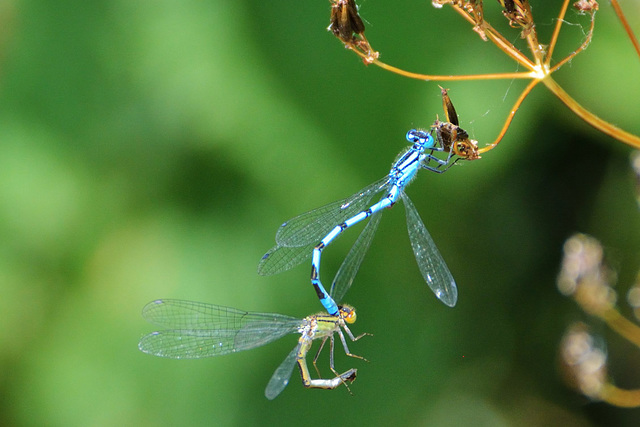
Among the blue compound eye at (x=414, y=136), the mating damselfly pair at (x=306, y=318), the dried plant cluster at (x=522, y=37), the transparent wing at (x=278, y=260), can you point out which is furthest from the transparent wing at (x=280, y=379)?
the dried plant cluster at (x=522, y=37)

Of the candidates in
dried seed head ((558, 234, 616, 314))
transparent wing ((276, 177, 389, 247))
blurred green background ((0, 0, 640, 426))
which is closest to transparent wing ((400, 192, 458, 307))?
transparent wing ((276, 177, 389, 247))

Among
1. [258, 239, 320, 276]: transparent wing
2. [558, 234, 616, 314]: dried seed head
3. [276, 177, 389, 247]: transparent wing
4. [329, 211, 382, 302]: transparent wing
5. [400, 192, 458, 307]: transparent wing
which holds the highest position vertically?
[276, 177, 389, 247]: transparent wing

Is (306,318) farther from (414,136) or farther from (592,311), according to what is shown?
(592,311)

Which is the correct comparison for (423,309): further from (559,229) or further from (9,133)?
(9,133)

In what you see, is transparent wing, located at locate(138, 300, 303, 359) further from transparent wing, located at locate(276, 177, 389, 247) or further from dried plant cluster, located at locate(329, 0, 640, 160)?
dried plant cluster, located at locate(329, 0, 640, 160)

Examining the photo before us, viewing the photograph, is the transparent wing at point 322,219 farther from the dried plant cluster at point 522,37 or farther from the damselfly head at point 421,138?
the dried plant cluster at point 522,37

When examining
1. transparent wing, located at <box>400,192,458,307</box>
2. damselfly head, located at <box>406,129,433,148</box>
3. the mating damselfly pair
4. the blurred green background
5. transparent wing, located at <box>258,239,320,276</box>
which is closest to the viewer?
transparent wing, located at <box>400,192,458,307</box>

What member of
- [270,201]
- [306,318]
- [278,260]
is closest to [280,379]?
[306,318]
